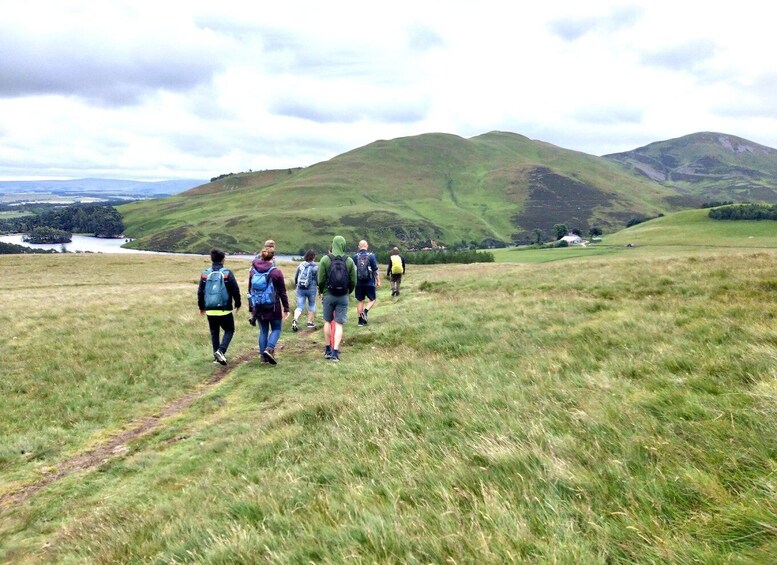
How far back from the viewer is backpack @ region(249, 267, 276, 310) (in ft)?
35.0

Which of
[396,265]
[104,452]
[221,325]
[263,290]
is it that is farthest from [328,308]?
[396,265]

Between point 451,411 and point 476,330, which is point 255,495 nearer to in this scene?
point 451,411

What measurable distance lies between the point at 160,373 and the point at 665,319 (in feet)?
36.9

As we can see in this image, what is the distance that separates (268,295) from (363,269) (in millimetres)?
4549

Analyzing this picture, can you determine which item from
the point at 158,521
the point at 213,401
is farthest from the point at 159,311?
the point at 158,521

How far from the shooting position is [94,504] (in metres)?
5.23

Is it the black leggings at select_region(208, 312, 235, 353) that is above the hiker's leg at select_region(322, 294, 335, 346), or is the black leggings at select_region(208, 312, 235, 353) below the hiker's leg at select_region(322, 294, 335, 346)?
below

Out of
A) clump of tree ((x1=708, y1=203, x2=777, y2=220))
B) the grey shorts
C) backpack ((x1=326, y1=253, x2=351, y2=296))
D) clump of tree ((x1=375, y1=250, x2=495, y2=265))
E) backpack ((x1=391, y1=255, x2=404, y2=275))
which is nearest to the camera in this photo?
backpack ((x1=326, y1=253, x2=351, y2=296))

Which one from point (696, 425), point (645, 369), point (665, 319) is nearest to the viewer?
point (696, 425)

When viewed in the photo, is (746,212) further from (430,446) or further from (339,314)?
(430,446)

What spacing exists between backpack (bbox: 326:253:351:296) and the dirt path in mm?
3612

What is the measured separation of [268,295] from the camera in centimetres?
1070

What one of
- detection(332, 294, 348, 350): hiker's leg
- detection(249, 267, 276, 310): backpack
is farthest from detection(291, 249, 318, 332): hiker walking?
detection(332, 294, 348, 350): hiker's leg

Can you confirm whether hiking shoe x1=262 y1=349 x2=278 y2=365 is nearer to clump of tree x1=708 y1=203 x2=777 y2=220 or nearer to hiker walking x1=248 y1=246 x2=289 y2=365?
hiker walking x1=248 y1=246 x2=289 y2=365
